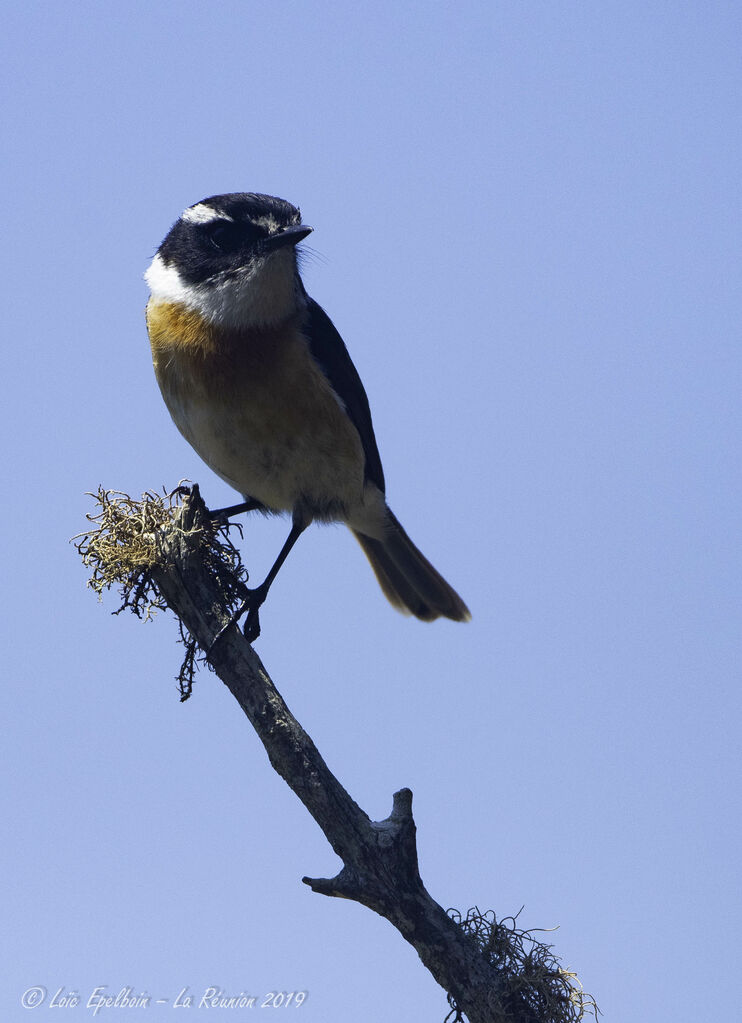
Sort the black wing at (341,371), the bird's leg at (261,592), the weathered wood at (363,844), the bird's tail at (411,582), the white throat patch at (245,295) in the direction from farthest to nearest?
the bird's tail at (411,582), the black wing at (341,371), the white throat patch at (245,295), the bird's leg at (261,592), the weathered wood at (363,844)

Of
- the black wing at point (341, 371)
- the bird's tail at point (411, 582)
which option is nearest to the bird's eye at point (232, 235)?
the black wing at point (341, 371)

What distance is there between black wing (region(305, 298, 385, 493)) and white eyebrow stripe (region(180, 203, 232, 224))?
2.11 feet

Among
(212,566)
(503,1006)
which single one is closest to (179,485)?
(212,566)


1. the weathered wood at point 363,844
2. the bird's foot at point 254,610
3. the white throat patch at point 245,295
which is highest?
the white throat patch at point 245,295

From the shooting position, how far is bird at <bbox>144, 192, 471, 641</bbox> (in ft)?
16.8

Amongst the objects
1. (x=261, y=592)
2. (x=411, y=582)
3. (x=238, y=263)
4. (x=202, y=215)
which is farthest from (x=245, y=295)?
(x=411, y=582)

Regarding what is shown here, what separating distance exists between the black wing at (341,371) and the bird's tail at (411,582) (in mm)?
851

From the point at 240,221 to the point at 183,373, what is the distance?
2.78 feet

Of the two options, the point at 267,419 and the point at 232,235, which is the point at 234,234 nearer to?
the point at 232,235

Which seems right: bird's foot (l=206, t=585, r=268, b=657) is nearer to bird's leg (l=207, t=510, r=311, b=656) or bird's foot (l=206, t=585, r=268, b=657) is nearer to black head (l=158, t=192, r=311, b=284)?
bird's leg (l=207, t=510, r=311, b=656)

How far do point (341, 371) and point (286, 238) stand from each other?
758mm

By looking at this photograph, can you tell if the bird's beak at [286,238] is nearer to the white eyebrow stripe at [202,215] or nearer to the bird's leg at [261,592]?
the white eyebrow stripe at [202,215]

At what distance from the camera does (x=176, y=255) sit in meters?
5.59

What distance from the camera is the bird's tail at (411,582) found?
6.86 m
